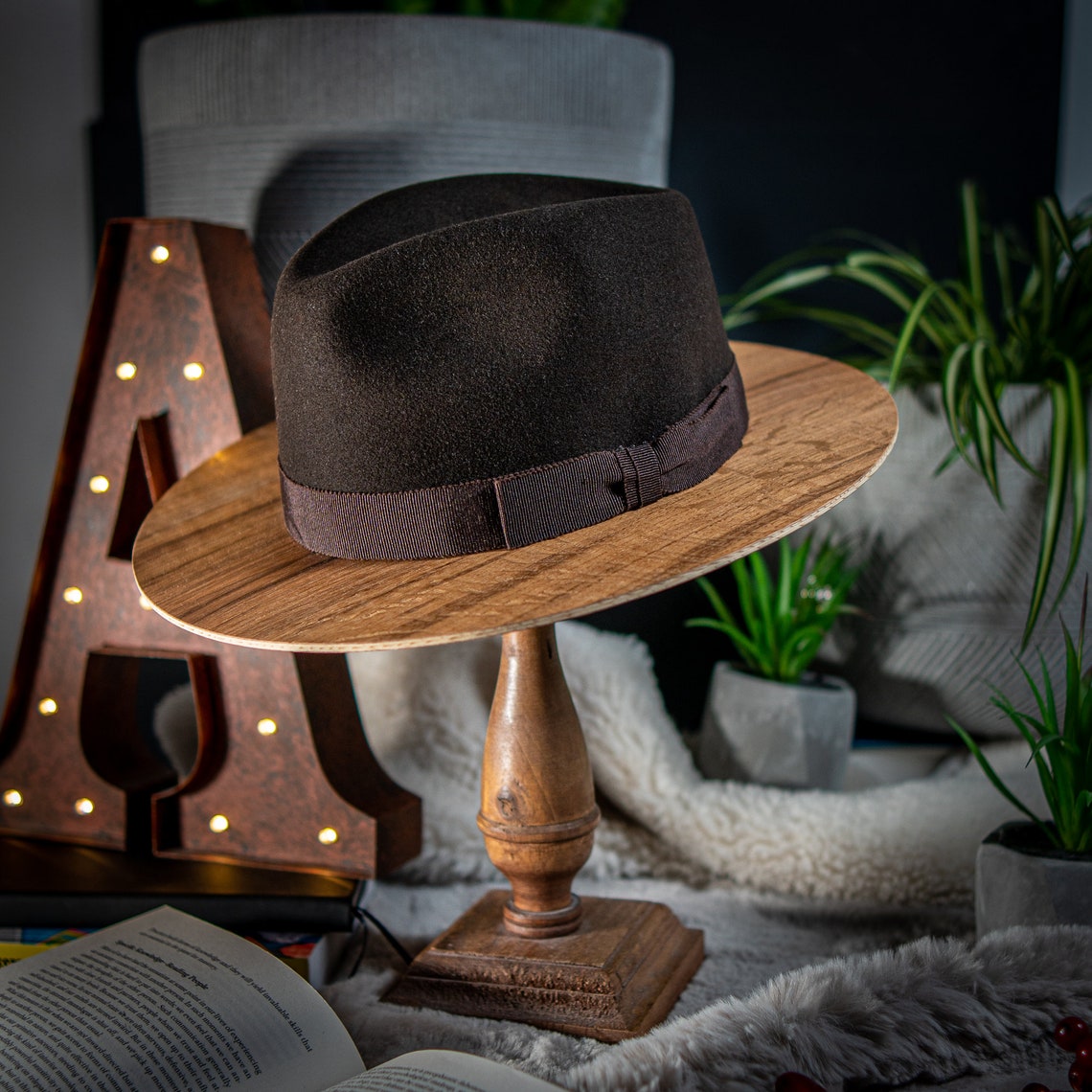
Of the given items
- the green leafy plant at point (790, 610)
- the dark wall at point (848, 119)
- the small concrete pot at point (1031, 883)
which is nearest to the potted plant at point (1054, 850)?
the small concrete pot at point (1031, 883)

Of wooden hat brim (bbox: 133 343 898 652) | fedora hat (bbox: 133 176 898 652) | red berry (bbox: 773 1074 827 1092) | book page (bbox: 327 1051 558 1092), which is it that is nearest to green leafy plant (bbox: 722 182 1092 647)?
wooden hat brim (bbox: 133 343 898 652)

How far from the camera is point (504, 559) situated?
2.32 feet

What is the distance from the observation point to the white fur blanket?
3.47 feet

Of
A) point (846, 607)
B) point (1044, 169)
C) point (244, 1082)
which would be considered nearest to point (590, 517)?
point (244, 1082)

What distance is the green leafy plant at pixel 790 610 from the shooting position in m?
1.27

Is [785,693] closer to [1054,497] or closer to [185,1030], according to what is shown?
[1054,497]

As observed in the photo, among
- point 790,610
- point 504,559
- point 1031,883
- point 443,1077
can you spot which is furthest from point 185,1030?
point 790,610

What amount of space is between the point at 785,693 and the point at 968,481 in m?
0.31

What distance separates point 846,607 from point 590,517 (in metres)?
0.68

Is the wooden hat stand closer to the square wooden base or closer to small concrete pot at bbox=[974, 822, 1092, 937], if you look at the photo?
the square wooden base

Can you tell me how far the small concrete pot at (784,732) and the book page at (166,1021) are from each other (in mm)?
598

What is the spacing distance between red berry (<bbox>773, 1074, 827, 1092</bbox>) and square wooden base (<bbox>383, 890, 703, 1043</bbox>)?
17 centimetres

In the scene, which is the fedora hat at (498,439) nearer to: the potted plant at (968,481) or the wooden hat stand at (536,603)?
the wooden hat stand at (536,603)

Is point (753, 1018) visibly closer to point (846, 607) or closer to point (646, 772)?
point (646, 772)
